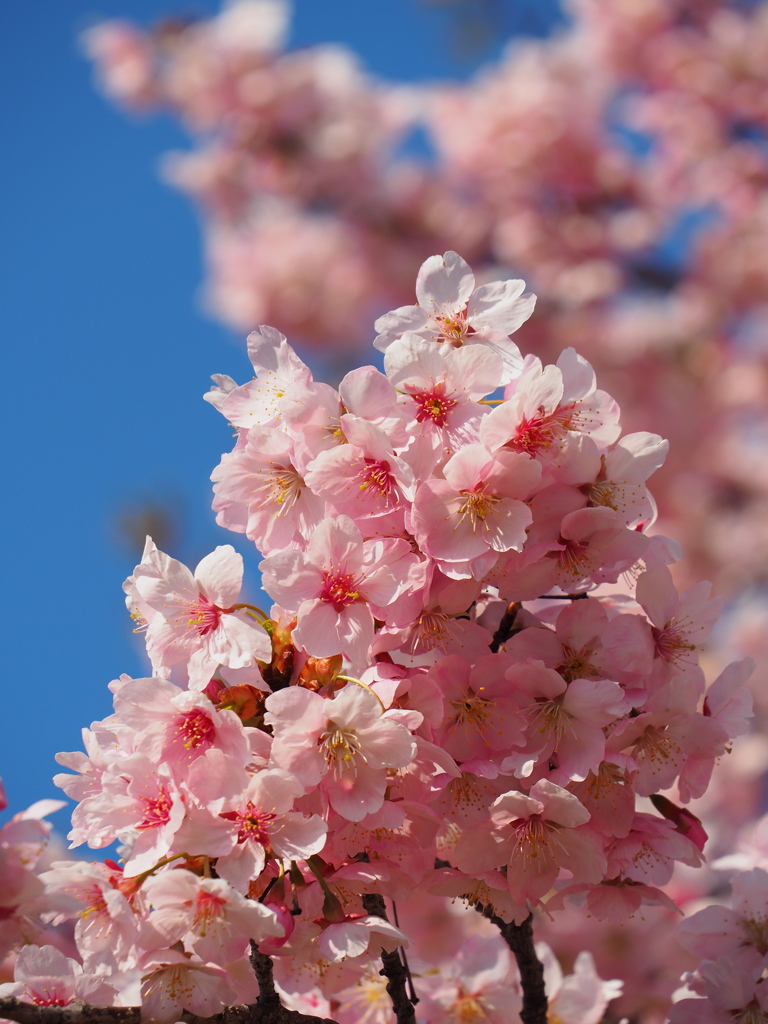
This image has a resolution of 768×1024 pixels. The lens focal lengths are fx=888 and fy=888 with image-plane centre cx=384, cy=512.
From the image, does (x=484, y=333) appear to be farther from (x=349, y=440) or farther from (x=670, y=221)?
(x=670, y=221)

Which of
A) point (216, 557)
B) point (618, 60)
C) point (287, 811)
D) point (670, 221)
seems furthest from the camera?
point (618, 60)

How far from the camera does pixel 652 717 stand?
1.15 metres

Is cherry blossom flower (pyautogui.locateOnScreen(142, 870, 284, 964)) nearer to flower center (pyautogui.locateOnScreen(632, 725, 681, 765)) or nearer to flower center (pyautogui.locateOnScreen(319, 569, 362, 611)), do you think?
flower center (pyautogui.locateOnScreen(319, 569, 362, 611))

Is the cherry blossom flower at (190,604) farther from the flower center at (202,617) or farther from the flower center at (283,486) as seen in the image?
the flower center at (283,486)

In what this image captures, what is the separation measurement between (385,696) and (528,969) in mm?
646

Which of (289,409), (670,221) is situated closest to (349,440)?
(289,409)

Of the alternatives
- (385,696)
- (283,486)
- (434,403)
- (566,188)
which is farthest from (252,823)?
(566,188)

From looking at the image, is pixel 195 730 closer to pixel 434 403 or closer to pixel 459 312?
pixel 434 403

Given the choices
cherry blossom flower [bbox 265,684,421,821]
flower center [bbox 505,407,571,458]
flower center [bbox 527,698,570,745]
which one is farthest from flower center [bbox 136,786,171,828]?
flower center [bbox 505,407,571,458]

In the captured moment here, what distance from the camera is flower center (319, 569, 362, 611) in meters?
1.09

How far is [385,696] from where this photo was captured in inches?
42.1

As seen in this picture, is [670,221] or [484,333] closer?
[484,333]

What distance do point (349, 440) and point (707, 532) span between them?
7352 mm

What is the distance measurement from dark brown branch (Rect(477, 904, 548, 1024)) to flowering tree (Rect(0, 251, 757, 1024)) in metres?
0.16
